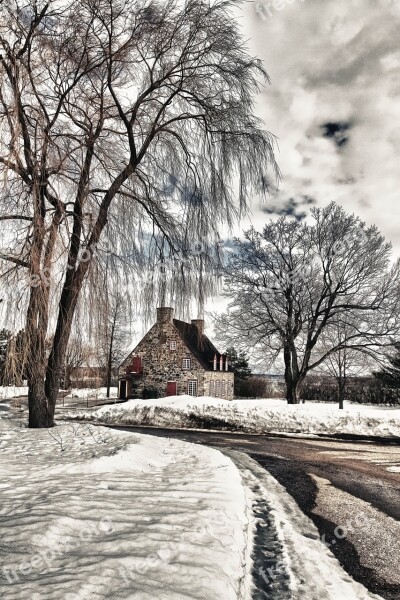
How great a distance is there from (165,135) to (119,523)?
24.4 ft

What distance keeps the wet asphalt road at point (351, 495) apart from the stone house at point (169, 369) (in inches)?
765

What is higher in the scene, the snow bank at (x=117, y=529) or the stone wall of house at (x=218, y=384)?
the stone wall of house at (x=218, y=384)

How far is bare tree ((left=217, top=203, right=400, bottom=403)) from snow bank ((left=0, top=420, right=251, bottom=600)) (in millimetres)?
16286

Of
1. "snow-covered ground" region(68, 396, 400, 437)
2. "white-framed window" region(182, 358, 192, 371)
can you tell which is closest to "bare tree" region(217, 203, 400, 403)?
"snow-covered ground" region(68, 396, 400, 437)

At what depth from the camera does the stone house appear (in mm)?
30922

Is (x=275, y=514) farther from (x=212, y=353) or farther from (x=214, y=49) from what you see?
(x=212, y=353)

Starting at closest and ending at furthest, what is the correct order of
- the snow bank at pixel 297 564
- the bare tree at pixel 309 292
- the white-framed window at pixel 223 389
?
the snow bank at pixel 297 564
the bare tree at pixel 309 292
the white-framed window at pixel 223 389

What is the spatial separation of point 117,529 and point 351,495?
150 inches

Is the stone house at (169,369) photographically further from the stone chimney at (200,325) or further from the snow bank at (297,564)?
the snow bank at (297,564)

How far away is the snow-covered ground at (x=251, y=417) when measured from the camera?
51.2ft

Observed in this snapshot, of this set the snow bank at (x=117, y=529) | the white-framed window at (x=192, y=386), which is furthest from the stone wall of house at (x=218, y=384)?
the snow bank at (x=117, y=529)

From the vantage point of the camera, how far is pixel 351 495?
5.84 metres

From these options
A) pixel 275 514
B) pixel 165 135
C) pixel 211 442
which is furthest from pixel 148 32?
pixel 211 442

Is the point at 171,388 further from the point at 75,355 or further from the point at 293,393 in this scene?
the point at 75,355
